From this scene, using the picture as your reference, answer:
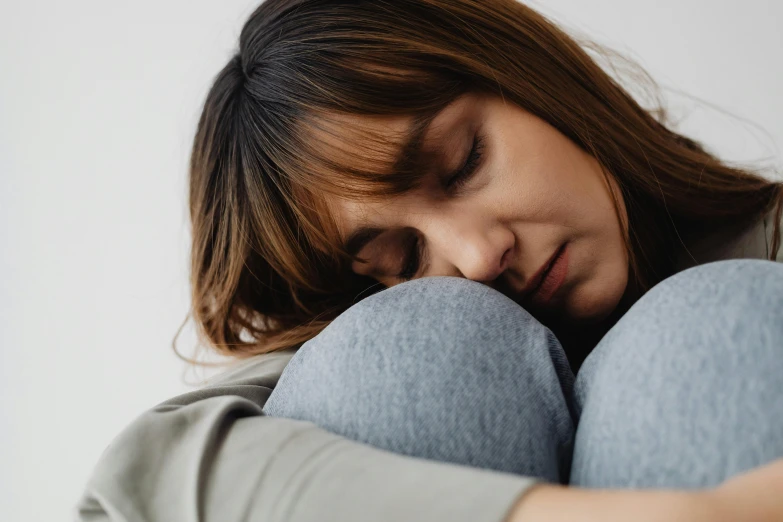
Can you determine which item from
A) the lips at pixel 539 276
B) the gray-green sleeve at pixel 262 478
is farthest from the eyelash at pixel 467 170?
the gray-green sleeve at pixel 262 478

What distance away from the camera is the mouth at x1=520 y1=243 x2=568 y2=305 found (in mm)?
709

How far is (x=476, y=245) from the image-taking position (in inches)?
25.8

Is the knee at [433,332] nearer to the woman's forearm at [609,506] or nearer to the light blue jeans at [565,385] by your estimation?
the light blue jeans at [565,385]

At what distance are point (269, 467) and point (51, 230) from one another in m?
1.13

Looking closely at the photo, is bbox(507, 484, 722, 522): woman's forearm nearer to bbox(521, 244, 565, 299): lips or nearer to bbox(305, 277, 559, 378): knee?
bbox(305, 277, 559, 378): knee

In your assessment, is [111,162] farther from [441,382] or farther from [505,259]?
[441,382]

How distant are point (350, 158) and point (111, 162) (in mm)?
821

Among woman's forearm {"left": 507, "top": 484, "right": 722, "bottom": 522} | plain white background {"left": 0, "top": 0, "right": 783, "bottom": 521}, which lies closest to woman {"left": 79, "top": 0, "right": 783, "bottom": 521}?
woman's forearm {"left": 507, "top": 484, "right": 722, "bottom": 522}

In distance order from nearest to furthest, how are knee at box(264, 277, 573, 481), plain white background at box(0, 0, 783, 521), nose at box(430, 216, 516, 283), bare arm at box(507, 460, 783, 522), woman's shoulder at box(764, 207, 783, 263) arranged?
bare arm at box(507, 460, 783, 522)
knee at box(264, 277, 573, 481)
nose at box(430, 216, 516, 283)
woman's shoulder at box(764, 207, 783, 263)
plain white background at box(0, 0, 783, 521)

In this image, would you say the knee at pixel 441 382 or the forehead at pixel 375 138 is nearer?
the knee at pixel 441 382

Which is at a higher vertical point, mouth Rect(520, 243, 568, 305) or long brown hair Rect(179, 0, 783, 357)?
long brown hair Rect(179, 0, 783, 357)

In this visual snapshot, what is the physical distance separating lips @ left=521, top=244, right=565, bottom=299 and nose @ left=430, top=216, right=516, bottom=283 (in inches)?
1.6

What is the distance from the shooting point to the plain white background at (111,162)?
1227mm

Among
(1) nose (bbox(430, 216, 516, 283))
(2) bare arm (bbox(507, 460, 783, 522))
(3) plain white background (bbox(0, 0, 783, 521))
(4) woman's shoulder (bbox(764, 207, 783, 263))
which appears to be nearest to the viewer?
(2) bare arm (bbox(507, 460, 783, 522))
